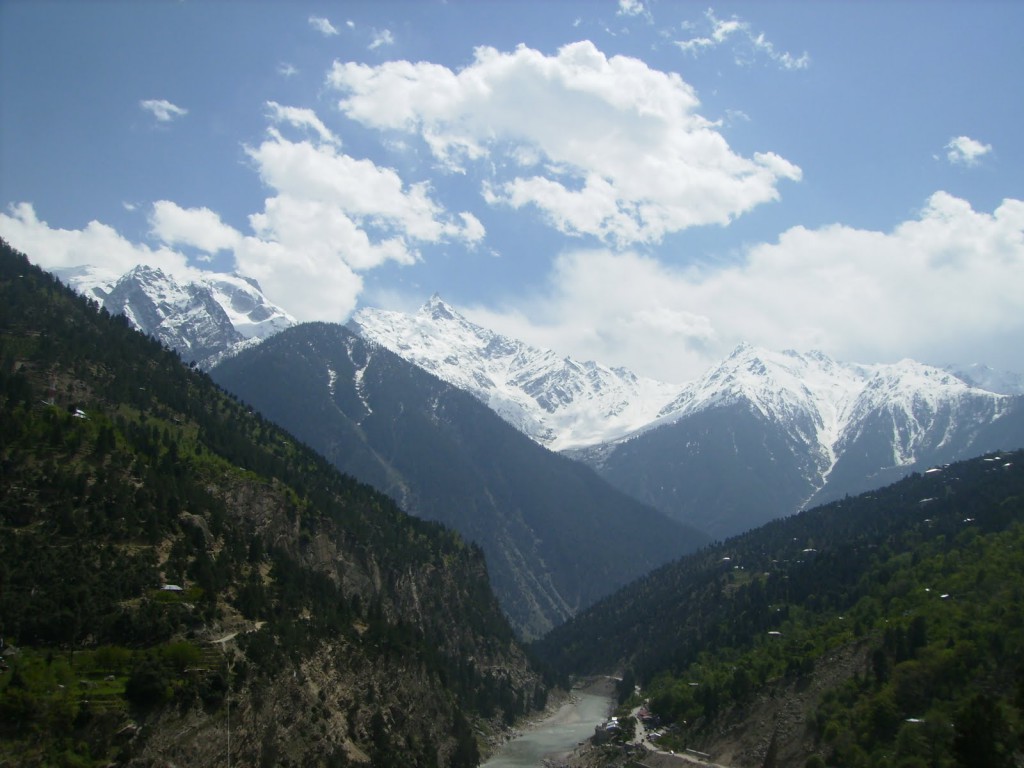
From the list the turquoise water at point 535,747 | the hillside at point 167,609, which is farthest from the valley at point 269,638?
the turquoise water at point 535,747

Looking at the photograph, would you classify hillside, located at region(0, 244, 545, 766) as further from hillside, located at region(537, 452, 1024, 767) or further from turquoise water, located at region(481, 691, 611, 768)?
hillside, located at region(537, 452, 1024, 767)

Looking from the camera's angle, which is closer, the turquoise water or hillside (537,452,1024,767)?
hillside (537,452,1024,767)

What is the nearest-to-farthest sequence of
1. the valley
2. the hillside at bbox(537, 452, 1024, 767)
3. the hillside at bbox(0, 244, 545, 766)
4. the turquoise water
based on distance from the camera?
the hillside at bbox(0, 244, 545, 766) < the valley < the hillside at bbox(537, 452, 1024, 767) < the turquoise water

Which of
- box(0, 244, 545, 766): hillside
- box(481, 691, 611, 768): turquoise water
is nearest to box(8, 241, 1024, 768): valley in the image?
box(0, 244, 545, 766): hillside

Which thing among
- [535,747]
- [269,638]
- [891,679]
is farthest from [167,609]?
[535,747]

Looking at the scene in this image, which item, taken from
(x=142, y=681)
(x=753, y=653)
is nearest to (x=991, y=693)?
(x=753, y=653)

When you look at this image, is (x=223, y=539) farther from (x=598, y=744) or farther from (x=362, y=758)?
(x=598, y=744)

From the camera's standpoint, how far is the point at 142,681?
9081 centimetres

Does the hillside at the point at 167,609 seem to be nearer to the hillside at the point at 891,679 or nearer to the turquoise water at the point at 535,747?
the turquoise water at the point at 535,747

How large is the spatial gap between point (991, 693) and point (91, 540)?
105 meters

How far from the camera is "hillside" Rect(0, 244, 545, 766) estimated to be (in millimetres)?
89875

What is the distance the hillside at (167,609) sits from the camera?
295 feet

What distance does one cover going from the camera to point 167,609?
338ft

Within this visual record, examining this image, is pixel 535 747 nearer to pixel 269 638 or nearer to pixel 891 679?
pixel 891 679
